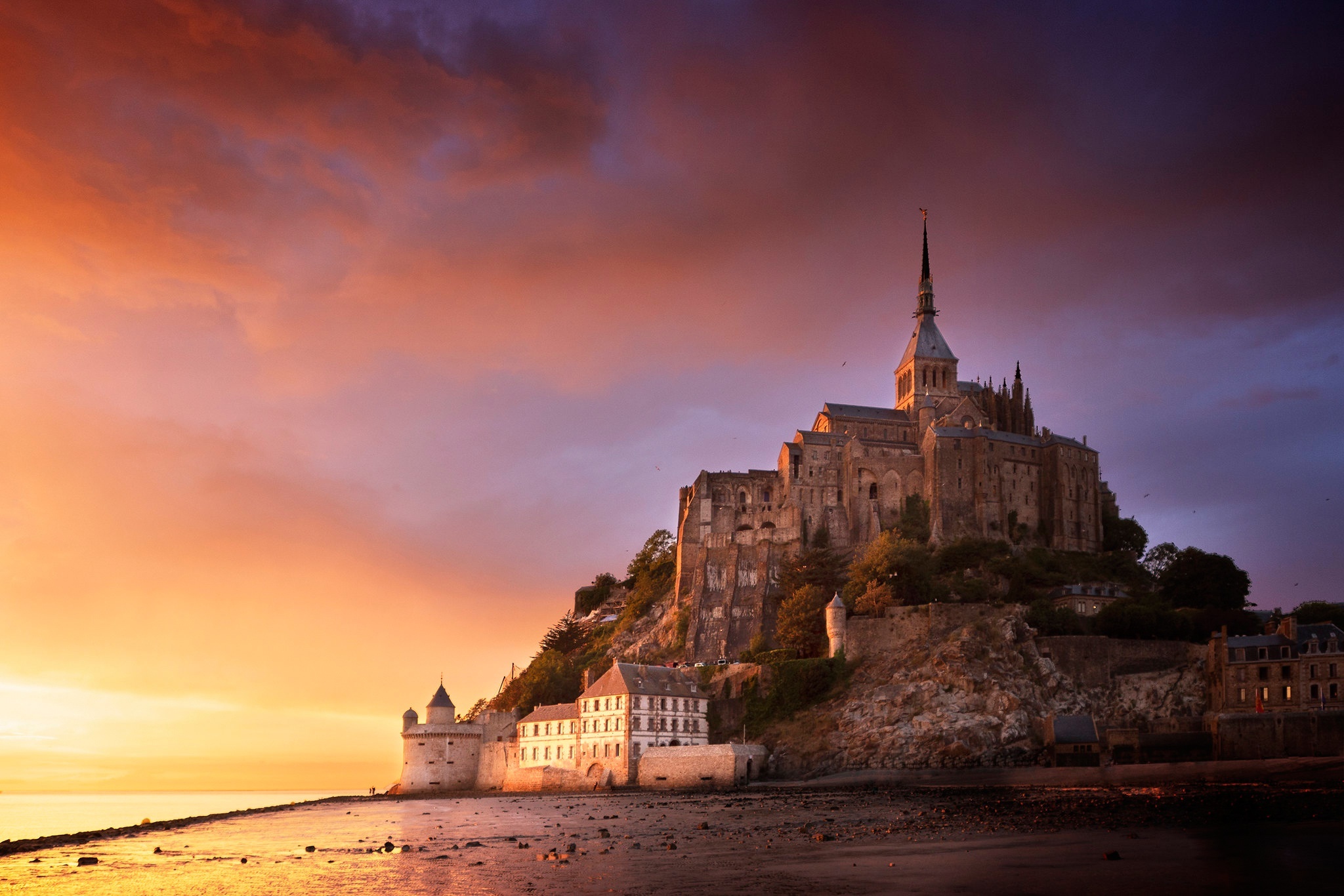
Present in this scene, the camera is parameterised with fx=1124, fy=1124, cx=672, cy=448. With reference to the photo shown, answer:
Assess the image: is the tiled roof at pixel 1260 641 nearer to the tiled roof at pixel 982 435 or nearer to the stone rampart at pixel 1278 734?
the stone rampart at pixel 1278 734

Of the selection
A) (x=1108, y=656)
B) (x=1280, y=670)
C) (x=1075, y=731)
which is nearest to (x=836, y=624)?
(x=1108, y=656)

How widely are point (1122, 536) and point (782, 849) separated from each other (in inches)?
2604

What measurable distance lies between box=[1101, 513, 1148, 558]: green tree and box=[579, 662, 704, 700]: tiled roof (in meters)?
38.4

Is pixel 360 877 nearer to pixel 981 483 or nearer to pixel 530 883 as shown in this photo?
pixel 530 883

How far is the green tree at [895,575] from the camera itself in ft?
240

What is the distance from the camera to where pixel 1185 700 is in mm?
61469

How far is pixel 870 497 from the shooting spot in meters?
89.5

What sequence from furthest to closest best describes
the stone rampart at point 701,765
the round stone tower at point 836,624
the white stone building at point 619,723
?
the round stone tower at point 836,624
the white stone building at point 619,723
the stone rampart at point 701,765

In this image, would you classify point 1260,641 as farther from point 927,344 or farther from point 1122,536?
point 927,344

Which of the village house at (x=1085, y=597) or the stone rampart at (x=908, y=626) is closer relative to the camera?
the stone rampart at (x=908, y=626)

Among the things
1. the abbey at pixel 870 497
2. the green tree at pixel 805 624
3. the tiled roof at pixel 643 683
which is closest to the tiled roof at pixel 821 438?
the abbey at pixel 870 497

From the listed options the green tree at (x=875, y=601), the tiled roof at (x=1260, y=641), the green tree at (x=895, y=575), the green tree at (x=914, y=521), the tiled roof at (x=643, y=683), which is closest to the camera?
the tiled roof at (x=1260, y=641)

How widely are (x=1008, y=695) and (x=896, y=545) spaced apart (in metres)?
18.5

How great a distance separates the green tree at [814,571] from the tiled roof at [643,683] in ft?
43.7
